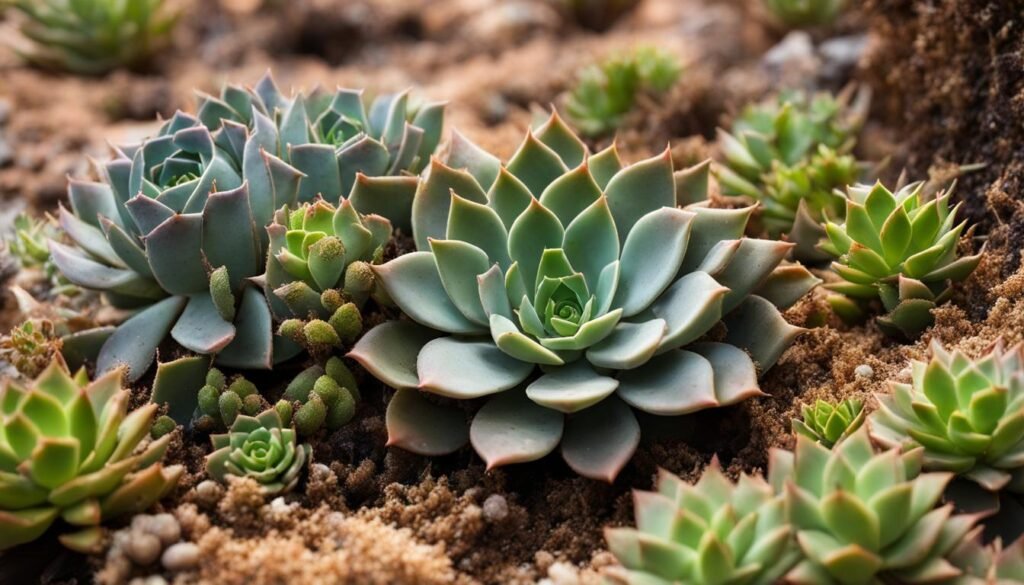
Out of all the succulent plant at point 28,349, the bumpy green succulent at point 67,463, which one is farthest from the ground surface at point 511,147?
the succulent plant at point 28,349

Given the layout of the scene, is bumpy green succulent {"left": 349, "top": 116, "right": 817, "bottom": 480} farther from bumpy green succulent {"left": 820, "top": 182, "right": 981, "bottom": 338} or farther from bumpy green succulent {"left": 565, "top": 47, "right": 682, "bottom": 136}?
bumpy green succulent {"left": 565, "top": 47, "right": 682, "bottom": 136}

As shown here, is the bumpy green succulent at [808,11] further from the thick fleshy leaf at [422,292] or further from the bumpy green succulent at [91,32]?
the bumpy green succulent at [91,32]

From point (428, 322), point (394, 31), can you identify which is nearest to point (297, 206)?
point (428, 322)

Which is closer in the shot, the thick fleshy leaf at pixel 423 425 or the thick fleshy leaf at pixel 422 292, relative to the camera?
the thick fleshy leaf at pixel 423 425

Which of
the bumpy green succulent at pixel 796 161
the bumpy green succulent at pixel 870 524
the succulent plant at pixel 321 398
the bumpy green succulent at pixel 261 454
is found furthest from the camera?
the bumpy green succulent at pixel 796 161

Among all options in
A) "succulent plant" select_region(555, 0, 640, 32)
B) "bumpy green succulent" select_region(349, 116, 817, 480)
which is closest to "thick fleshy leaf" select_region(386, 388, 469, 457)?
"bumpy green succulent" select_region(349, 116, 817, 480)

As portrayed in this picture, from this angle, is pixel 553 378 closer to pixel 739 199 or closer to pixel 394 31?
pixel 739 199
